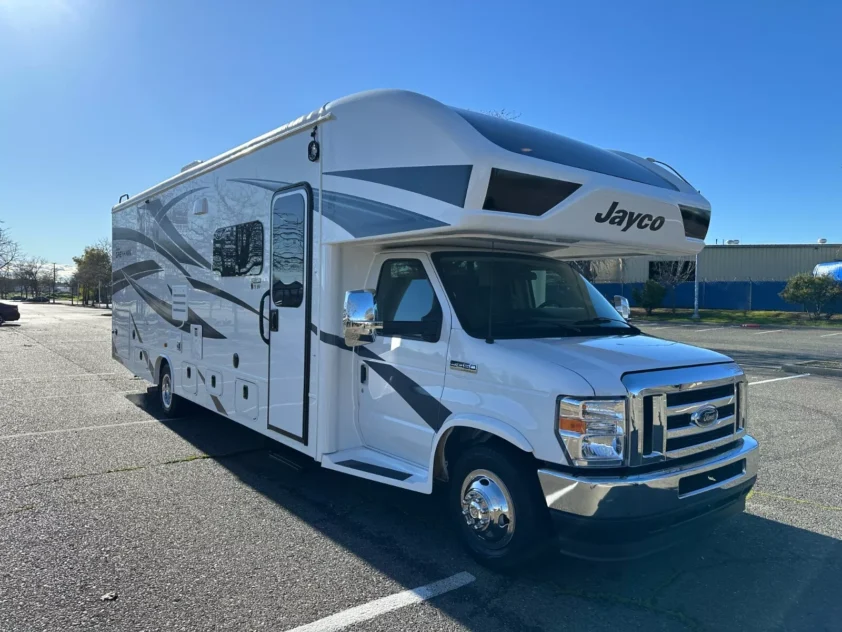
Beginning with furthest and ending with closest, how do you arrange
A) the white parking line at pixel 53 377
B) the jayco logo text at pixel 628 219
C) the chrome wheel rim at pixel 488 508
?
the white parking line at pixel 53 377
the jayco logo text at pixel 628 219
the chrome wheel rim at pixel 488 508

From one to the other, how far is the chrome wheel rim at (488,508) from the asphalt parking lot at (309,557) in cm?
26

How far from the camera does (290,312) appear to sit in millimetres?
5441

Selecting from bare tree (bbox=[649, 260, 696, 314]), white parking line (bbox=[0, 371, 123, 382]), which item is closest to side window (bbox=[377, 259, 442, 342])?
white parking line (bbox=[0, 371, 123, 382])

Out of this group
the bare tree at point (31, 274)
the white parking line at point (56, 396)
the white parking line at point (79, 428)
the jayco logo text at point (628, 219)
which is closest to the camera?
the jayco logo text at point (628, 219)

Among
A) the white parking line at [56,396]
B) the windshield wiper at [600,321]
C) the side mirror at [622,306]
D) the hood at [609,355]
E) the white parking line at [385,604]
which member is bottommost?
the white parking line at [56,396]

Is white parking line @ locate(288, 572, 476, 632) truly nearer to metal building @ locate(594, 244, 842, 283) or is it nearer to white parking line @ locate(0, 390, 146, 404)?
white parking line @ locate(0, 390, 146, 404)

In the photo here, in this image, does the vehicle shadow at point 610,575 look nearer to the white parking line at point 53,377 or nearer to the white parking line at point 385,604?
the white parking line at point 385,604

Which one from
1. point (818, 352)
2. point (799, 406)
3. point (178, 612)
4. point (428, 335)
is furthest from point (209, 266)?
point (818, 352)

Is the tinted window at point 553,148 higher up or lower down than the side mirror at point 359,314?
higher up

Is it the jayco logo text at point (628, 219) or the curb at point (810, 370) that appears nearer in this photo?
the jayco logo text at point (628, 219)

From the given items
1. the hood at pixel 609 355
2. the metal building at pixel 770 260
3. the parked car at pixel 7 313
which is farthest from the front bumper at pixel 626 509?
the metal building at pixel 770 260

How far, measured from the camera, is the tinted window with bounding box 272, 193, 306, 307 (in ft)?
17.4

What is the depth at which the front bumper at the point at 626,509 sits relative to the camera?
11.2 ft

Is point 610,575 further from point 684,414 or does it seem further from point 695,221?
point 695,221
